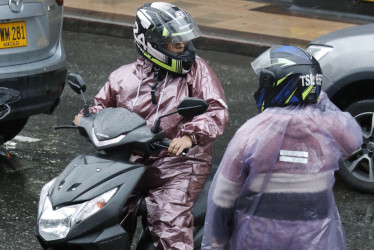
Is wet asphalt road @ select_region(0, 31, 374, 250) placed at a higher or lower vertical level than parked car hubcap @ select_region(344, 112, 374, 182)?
lower

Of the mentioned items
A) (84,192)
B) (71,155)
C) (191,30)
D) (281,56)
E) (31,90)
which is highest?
(281,56)

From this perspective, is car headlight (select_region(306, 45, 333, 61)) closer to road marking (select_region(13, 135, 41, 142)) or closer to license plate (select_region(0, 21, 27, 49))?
license plate (select_region(0, 21, 27, 49))

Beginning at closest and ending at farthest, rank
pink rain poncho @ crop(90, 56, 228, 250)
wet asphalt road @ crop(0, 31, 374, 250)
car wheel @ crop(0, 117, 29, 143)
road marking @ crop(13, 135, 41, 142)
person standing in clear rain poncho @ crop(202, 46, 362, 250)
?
person standing in clear rain poncho @ crop(202, 46, 362, 250)
pink rain poncho @ crop(90, 56, 228, 250)
wet asphalt road @ crop(0, 31, 374, 250)
car wheel @ crop(0, 117, 29, 143)
road marking @ crop(13, 135, 41, 142)

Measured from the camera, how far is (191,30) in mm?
4473

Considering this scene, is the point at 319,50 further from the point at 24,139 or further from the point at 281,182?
the point at 281,182

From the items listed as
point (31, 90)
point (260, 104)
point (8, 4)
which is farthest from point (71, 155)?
point (260, 104)

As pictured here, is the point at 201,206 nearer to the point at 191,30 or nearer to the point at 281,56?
the point at 191,30

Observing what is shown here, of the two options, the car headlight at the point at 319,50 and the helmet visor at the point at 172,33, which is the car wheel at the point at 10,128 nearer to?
the car headlight at the point at 319,50

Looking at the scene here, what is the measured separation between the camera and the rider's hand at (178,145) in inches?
161

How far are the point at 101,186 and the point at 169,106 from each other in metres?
0.74

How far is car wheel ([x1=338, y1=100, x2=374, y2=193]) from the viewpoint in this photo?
6613 millimetres

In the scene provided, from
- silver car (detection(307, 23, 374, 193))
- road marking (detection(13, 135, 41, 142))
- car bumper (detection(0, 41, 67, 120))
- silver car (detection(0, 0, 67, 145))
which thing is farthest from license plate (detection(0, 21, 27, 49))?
silver car (detection(307, 23, 374, 193))

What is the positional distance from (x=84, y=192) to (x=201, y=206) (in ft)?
2.64

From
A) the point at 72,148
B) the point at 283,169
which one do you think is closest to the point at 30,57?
the point at 72,148
